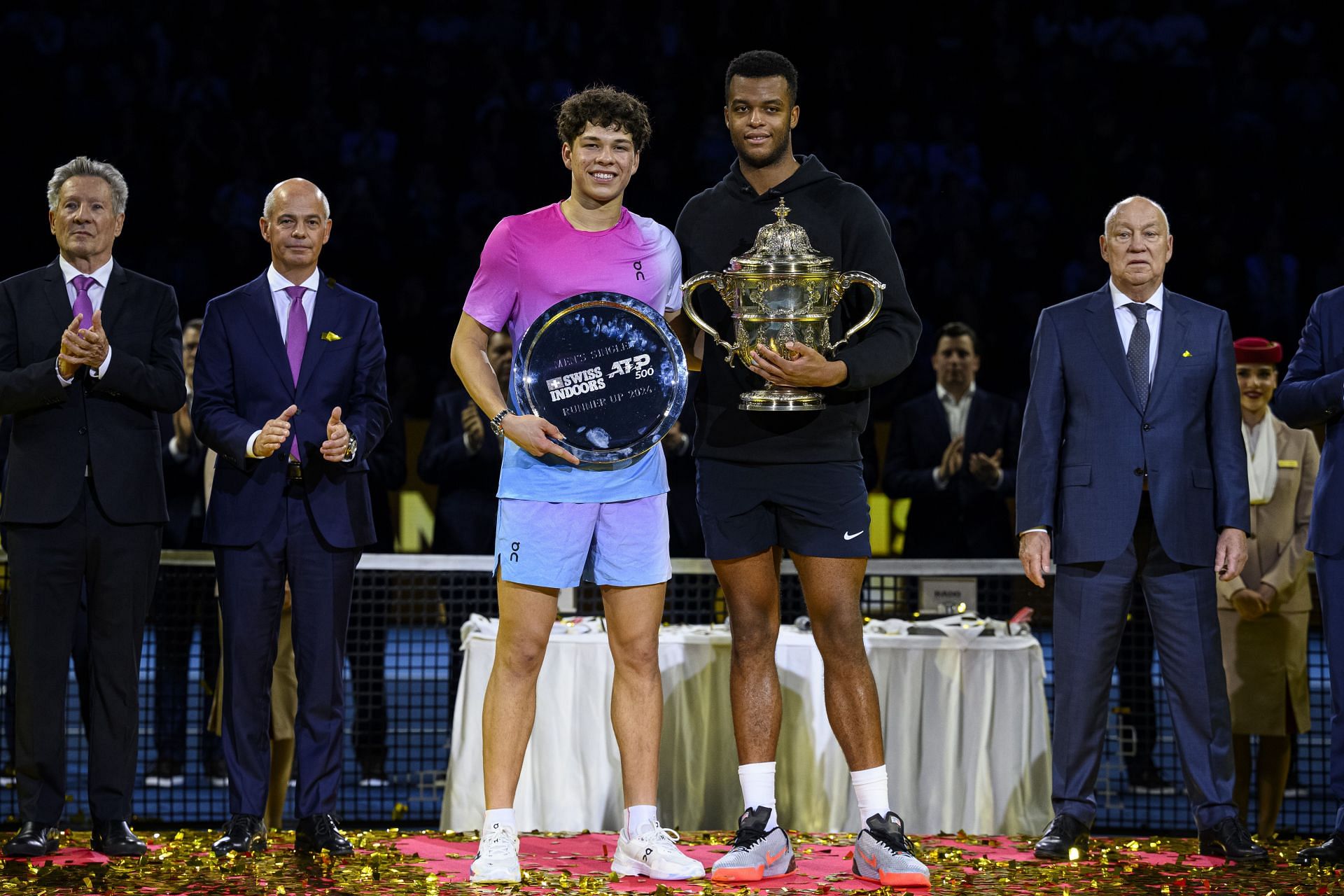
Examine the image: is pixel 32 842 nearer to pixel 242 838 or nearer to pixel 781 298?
pixel 242 838

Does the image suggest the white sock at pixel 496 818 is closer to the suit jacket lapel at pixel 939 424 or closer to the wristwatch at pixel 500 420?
the wristwatch at pixel 500 420

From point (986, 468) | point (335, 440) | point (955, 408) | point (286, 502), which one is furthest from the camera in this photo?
point (955, 408)

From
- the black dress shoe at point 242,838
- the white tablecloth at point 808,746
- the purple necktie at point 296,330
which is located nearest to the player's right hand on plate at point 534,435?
the purple necktie at point 296,330

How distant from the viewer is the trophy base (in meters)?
3.40

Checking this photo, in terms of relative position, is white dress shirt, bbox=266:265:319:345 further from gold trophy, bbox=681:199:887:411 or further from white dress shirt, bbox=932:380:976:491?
white dress shirt, bbox=932:380:976:491

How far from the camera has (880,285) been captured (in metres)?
3.42

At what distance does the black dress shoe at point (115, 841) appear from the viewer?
12.2ft

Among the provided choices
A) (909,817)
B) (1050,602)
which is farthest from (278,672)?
(1050,602)

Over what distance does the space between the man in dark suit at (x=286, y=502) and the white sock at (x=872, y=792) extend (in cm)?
Result: 135

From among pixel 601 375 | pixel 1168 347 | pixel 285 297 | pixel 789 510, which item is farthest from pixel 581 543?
pixel 1168 347

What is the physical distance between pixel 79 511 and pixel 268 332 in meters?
0.68

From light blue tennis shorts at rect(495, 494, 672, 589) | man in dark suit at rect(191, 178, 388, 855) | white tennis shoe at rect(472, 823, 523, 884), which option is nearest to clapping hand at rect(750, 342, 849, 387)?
light blue tennis shorts at rect(495, 494, 672, 589)

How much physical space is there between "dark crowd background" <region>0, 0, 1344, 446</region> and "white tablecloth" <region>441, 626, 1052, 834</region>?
516cm

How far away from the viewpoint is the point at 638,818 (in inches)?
138
